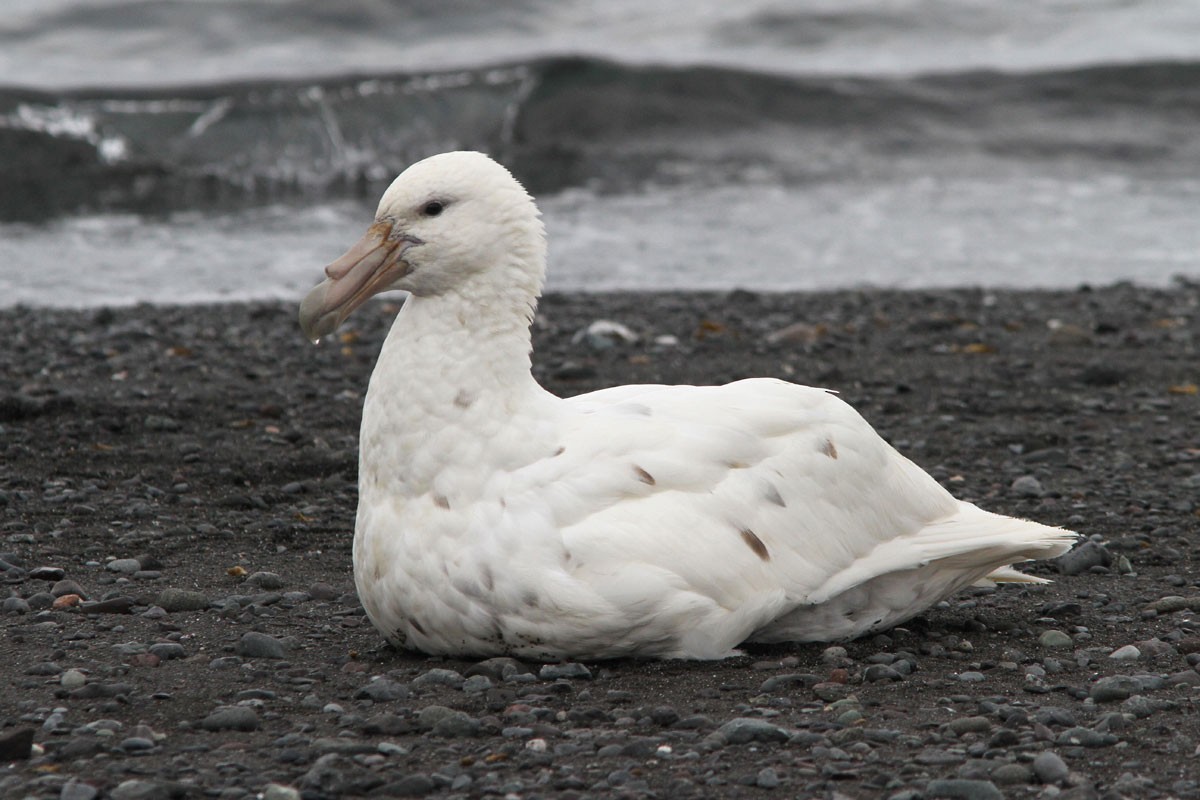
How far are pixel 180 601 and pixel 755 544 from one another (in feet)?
6.52

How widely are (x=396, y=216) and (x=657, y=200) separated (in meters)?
14.3

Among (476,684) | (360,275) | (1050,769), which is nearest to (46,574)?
(360,275)

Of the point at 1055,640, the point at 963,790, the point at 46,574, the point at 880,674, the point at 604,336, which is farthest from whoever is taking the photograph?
the point at 604,336

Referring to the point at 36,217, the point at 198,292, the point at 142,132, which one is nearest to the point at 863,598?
the point at 198,292

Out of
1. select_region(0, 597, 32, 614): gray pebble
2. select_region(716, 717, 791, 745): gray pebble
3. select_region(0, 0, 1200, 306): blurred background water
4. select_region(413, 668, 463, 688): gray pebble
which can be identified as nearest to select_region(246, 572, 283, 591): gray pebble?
select_region(0, 597, 32, 614): gray pebble

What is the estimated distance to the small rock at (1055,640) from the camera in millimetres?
5195

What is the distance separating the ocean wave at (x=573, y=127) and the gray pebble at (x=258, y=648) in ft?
47.2

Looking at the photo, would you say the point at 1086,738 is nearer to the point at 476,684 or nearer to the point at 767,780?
the point at 767,780

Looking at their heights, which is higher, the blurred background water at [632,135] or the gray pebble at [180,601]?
the blurred background water at [632,135]

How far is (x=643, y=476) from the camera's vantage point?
4906mm

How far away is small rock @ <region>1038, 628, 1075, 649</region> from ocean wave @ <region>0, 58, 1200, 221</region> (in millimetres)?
14943

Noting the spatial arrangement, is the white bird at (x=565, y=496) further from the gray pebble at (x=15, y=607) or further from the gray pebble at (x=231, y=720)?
the gray pebble at (x=15, y=607)

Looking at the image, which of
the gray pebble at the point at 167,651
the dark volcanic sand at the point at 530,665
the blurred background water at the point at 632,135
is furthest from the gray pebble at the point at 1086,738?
the blurred background water at the point at 632,135

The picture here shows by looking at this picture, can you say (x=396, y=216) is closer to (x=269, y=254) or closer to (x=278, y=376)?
(x=278, y=376)
